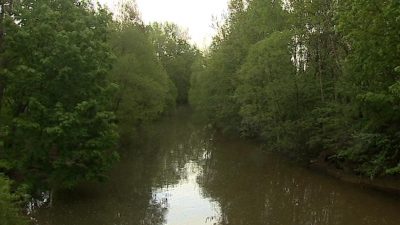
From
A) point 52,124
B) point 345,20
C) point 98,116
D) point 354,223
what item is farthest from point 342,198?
point 52,124

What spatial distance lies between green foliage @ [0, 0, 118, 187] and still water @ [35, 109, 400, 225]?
1904mm

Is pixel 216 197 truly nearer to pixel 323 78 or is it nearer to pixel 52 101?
pixel 52 101

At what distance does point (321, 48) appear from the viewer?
23.9 metres

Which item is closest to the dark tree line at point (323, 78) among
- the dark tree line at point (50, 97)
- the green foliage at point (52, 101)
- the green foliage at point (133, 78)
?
the green foliage at point (133, 78)

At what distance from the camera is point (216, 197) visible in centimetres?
1844

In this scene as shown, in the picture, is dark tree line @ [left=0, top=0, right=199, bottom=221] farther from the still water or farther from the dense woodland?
the still water

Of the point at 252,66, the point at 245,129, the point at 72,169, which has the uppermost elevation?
the point at 252,66

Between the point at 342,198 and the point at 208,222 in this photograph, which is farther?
the point at 342,198

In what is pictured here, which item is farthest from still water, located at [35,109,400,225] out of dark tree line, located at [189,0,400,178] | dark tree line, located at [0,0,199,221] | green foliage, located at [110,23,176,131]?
green foliage, located at [110,23,176,131]

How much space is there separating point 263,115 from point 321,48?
6.19m

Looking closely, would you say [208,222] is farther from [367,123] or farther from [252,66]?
[252,66]

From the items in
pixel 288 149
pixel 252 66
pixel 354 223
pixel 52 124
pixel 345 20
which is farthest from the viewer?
pixel 252 66

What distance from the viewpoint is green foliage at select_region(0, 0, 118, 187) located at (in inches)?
639

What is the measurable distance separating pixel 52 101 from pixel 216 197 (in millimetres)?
9107
